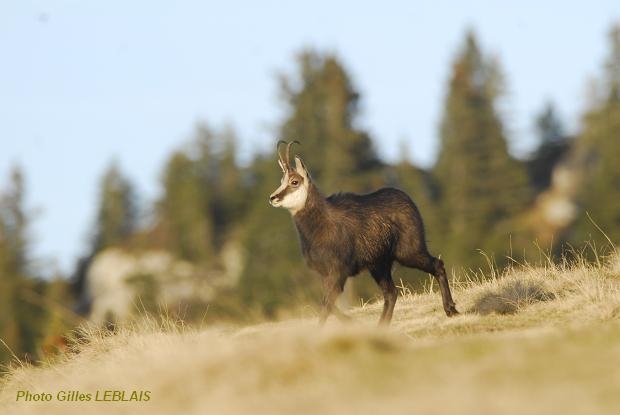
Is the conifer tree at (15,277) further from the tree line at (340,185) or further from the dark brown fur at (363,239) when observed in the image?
the dark brown fur at (363,239)

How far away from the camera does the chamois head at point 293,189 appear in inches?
477

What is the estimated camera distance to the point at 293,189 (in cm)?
1219

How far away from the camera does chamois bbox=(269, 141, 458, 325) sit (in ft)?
38.7

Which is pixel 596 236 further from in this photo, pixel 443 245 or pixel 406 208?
pixel 406 208

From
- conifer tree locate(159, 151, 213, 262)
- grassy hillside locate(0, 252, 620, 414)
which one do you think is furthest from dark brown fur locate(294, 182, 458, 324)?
conifer tree locate(159, 151, 213, 262)

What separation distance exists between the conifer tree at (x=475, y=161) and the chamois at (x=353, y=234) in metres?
50.4

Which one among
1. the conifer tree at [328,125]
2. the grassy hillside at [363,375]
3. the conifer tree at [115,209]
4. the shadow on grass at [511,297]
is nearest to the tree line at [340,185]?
the conifer tree at [328,125]

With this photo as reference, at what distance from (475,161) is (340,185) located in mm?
15747

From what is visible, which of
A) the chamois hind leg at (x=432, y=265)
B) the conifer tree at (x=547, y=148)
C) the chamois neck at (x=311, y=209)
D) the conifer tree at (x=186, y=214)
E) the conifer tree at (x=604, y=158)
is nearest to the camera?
the chamois neck at (x=311, y=209)

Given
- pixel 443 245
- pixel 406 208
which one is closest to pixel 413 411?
pixel 406 208

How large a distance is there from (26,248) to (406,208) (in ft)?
240

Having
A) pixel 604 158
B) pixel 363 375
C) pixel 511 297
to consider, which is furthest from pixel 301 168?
pixel 604 158

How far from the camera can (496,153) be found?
77062mm

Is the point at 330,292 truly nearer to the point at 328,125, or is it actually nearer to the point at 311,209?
the point at 311,209
